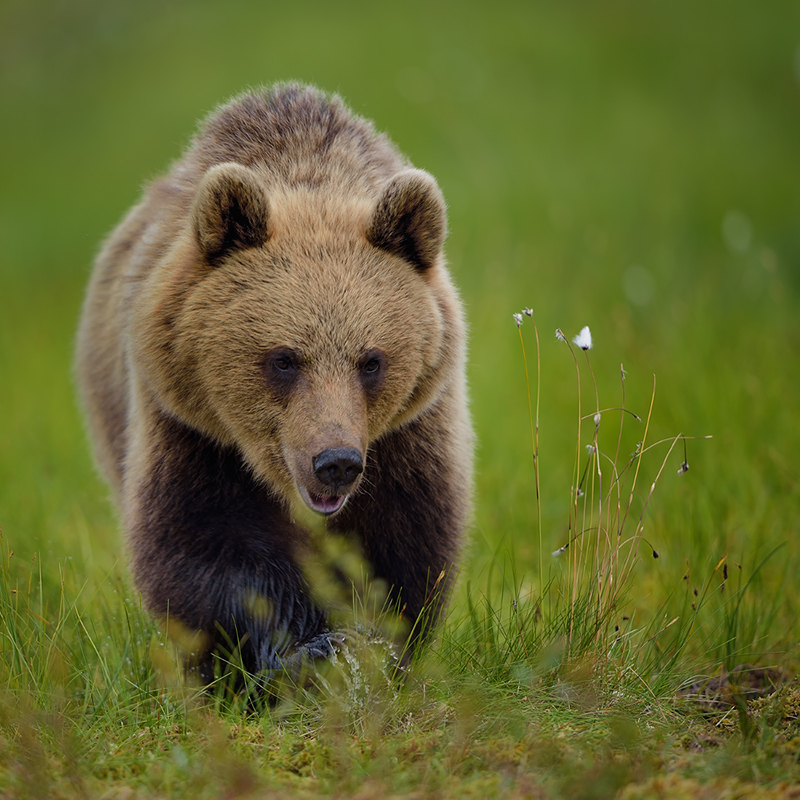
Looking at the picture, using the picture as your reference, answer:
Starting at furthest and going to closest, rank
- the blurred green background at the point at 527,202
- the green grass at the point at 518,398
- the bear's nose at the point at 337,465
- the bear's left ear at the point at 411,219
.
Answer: the blurred green background at the point at 527,202
the bear's left ear at the point at 411,219
the bear's nose at the point at 337,465
the green grass at the point at 518,398

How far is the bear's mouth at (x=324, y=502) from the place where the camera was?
3.65 meters

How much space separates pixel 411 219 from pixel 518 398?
14.2 feet

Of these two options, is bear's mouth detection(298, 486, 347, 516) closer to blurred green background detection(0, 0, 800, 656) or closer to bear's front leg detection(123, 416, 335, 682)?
bear's front leg detection(123, 416, 335, 682)

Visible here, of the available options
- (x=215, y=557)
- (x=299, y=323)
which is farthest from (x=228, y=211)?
(x=215, y=557)

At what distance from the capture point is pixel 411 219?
158 inches

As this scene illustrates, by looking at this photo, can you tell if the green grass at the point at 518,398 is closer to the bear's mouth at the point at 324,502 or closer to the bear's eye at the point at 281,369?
the bear's mouth at the point at 324,502

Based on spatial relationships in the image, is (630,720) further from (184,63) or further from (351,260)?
(184,63)

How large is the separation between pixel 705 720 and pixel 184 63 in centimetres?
1906

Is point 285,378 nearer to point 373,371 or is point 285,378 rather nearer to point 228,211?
point 373,371

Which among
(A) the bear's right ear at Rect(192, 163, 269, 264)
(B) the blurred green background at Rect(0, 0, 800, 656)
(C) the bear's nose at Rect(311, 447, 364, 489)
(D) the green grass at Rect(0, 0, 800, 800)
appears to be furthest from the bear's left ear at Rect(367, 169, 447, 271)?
(B) the blurred green background at Rect(0, 0, 800, 656)

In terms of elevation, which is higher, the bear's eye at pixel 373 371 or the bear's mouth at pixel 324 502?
the bear's eye at pixel 373 371

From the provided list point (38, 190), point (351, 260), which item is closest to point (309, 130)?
point (351, 260)

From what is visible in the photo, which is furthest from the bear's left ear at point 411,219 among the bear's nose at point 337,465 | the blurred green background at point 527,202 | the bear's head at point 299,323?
the blurred green background at point 527,202

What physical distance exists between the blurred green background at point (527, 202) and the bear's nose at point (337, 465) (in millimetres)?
1356
